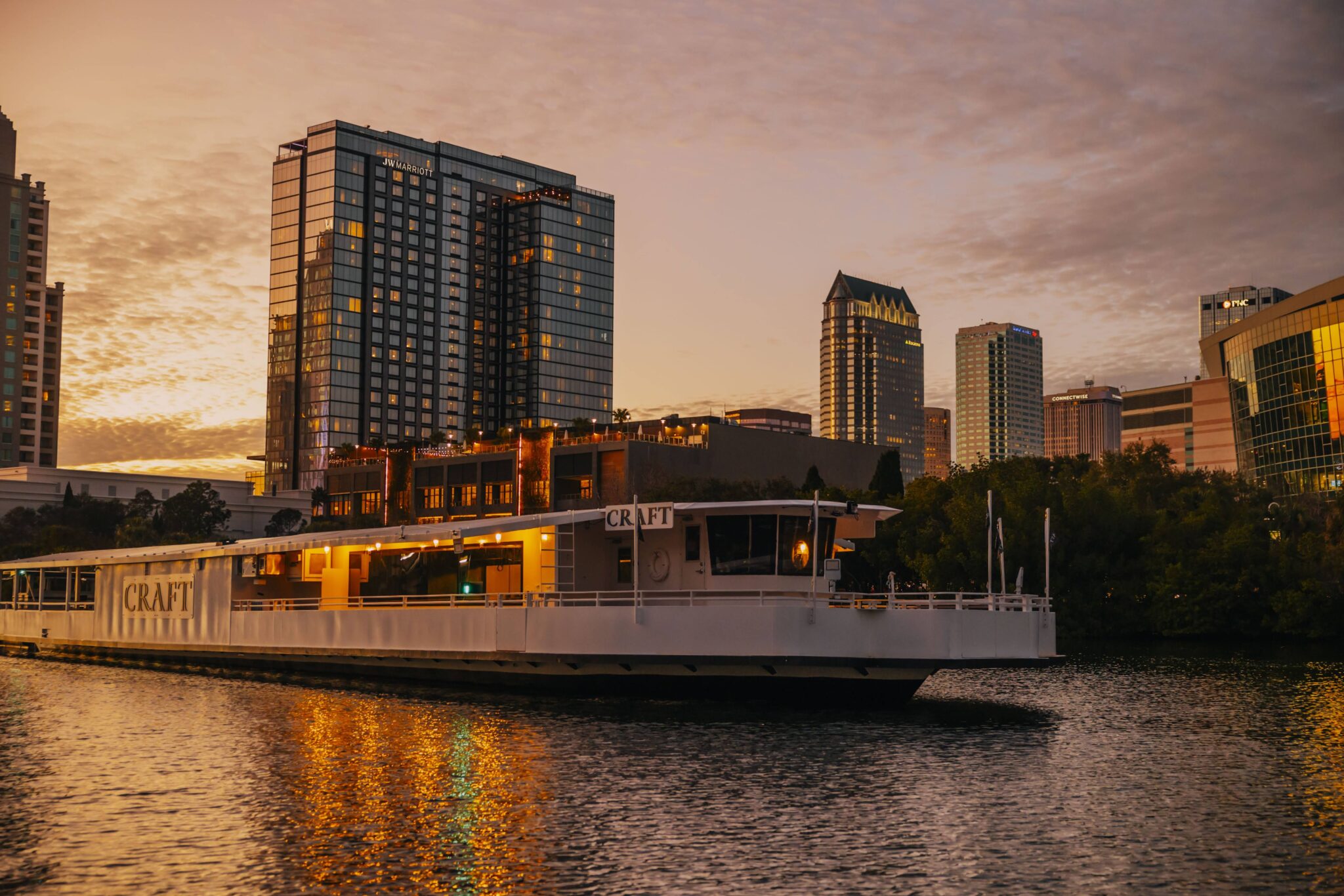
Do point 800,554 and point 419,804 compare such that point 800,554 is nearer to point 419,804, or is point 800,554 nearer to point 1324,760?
point 1324,760

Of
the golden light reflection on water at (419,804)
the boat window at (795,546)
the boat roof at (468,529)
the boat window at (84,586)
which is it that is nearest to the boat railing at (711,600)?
the boat window at (795,546)

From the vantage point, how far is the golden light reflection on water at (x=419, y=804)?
17422mm

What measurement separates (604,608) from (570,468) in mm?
125625

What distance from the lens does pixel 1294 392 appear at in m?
128

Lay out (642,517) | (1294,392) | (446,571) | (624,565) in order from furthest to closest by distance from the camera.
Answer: (1294,392)
(446,571)
(624,565)
(642,517)

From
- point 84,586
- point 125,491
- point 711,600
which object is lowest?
point 84,586

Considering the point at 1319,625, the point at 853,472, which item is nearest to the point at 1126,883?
the point at 1319,625

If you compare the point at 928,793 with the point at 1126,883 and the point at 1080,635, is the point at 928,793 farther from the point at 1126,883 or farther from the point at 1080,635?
the point at 1080,635

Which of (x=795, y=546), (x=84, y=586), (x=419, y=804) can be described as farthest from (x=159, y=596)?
(x=419, y=804)

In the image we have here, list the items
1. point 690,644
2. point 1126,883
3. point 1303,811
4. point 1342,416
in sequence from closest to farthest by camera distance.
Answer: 1. point 1126,883
2. point 1303,811
3. point 690,644
4. point 1342,416

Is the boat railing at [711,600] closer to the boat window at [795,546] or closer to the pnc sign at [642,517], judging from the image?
the boat window at [795,546]

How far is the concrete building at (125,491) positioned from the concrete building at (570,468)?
17.9 metres

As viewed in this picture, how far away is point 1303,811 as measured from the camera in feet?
73.3

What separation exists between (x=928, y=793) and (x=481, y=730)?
42.7ft
